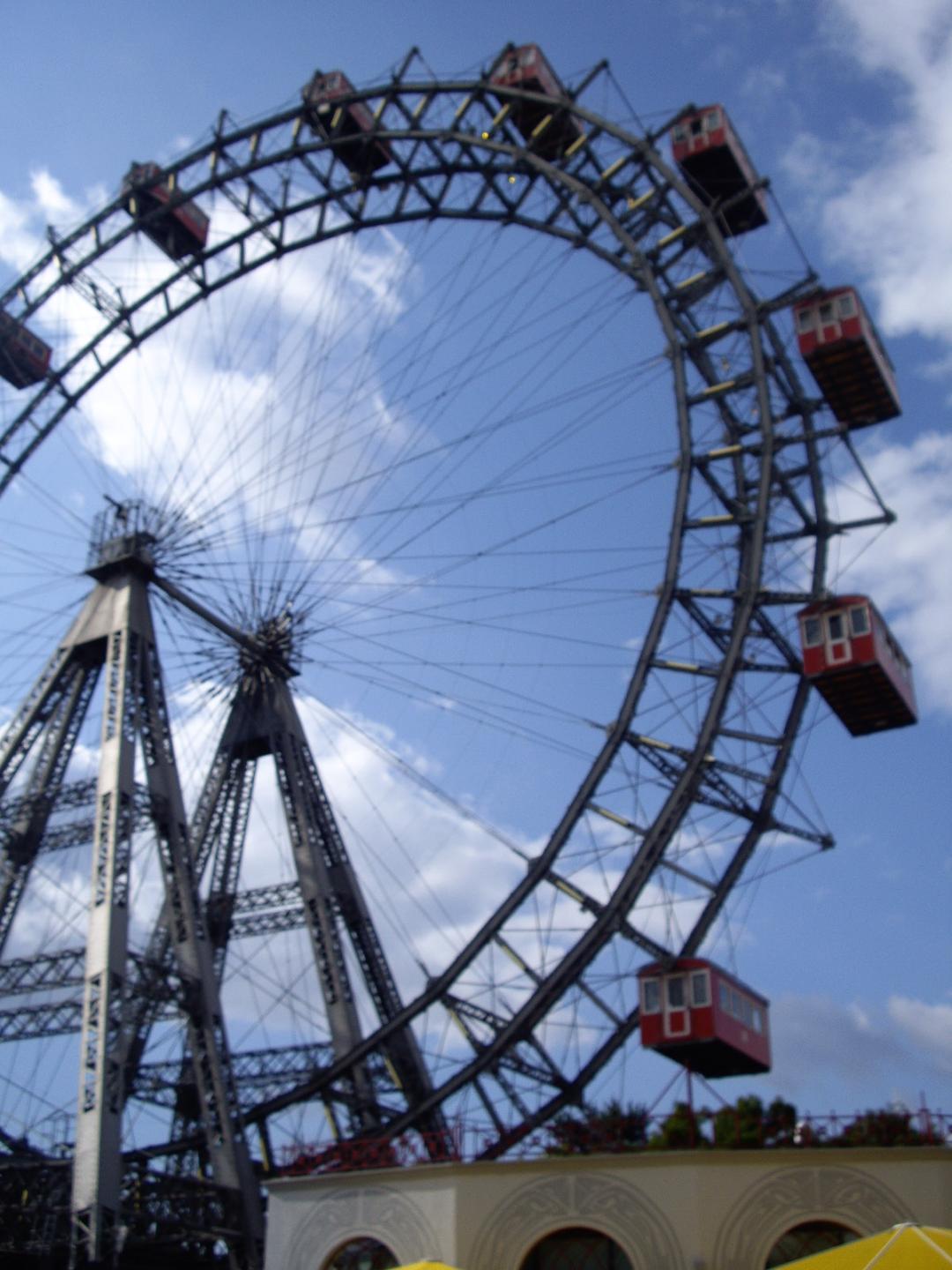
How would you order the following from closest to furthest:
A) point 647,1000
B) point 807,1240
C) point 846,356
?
point 807,1240
point 647,1000
point 846,356

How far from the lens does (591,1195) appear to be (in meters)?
21.0

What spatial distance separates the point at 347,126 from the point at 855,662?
18330mm

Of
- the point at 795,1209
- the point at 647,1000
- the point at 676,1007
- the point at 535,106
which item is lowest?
the point at 795,1209

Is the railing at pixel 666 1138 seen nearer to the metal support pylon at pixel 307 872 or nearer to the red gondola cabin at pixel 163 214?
the metal support pylon at pixel 307 872

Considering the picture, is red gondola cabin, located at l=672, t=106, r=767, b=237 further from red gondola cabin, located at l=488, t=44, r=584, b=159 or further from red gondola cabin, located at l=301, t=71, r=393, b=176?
red gondola cabin, located at l=301, t=71, r=393, b=176

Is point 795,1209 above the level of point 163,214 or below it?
below

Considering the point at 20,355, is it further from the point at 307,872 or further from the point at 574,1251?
the point at 574,1251

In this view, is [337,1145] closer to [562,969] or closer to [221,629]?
[562,969]

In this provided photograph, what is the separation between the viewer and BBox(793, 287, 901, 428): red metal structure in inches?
1224

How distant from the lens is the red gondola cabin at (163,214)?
3800cm

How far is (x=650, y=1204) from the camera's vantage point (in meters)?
20.6

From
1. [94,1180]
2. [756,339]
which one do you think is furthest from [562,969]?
[756,339]

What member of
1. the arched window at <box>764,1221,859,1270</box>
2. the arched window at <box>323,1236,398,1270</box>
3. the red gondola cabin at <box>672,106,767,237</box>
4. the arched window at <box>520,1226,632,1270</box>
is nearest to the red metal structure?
the red gondola cabin at <box>672,106,767,237</box>

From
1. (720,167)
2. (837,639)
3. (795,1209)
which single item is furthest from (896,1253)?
(720,167)
